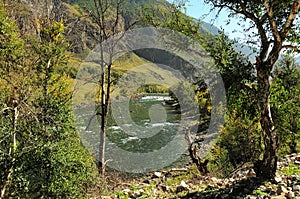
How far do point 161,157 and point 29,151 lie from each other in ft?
71.5

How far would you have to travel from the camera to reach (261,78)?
257 inches

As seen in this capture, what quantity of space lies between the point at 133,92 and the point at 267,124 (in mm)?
10353

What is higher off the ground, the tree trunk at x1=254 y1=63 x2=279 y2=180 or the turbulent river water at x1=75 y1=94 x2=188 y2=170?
the tree trunk at x1=254 y1=63 x2=279 y2=180

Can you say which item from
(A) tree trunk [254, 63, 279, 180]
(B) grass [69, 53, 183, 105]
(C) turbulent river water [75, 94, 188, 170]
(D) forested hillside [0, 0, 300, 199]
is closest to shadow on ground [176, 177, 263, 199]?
(D) forested hillside [0, 0, 300, 199]

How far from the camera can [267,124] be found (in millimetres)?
6551

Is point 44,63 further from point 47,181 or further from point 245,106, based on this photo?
point 245,106

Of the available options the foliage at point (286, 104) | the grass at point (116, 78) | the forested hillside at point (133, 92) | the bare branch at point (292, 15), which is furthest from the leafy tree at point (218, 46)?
the grass at point (116, 78)

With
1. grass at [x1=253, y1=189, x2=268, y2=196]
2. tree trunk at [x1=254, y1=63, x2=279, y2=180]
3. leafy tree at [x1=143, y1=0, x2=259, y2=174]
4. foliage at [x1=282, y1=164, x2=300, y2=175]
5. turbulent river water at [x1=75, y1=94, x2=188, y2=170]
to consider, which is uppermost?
leafy tree at [x1=143, y1=0, x2=259, y2=174]

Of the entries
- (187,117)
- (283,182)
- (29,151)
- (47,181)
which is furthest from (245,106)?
(187,117)

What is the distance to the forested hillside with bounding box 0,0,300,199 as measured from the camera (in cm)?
665

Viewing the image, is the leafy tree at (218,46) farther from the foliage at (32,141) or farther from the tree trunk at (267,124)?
the foliage at (32,141)

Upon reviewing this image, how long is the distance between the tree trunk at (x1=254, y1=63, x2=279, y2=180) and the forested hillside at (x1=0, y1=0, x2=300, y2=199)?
0.08 feet

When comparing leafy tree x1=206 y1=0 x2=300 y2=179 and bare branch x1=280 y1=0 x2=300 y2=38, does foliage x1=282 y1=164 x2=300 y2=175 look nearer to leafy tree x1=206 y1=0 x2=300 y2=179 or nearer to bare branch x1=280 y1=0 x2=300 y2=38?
leafy tree x1=206 y1=0 x2=300 y2=179

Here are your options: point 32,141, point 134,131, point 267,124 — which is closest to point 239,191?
point 267,124
